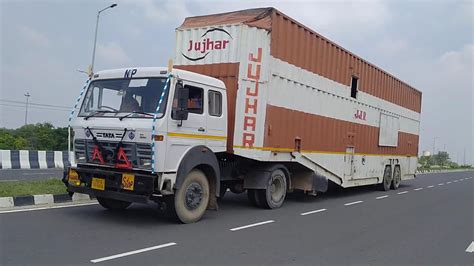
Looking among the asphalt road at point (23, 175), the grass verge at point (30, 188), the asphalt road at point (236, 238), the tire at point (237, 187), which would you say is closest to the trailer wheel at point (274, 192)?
the asphalt road at point (236, 238)

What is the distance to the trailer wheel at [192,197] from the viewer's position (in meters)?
7.71

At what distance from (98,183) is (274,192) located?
4.44 meters

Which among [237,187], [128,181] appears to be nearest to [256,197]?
[237,187]

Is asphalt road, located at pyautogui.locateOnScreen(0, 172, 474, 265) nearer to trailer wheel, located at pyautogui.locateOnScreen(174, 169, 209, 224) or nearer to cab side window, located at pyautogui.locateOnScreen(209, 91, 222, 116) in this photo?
trailer wheel, located at pyautogui.locateOnScreen(174, 169, 209, 224)

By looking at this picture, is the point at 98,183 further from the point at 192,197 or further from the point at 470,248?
the point at 470,248

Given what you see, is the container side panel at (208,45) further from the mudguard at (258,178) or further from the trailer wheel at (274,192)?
the trailer wheel at (274,192)

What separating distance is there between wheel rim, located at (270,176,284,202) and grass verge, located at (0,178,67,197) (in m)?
4.66

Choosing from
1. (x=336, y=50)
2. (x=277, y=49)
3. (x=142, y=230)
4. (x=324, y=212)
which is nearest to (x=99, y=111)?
(x=142, y=230)

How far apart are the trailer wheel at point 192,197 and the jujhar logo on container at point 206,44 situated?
2937mm

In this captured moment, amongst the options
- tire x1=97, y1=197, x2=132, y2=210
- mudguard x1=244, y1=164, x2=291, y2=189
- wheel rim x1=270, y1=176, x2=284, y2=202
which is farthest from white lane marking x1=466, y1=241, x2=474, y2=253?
tire x1=97, y1=197, x2=132, y2=210

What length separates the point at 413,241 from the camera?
750cm

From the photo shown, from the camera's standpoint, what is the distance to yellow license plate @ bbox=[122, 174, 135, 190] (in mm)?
7238

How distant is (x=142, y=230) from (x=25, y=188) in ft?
12.8

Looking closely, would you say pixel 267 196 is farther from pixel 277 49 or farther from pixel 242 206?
pixel 277 49
